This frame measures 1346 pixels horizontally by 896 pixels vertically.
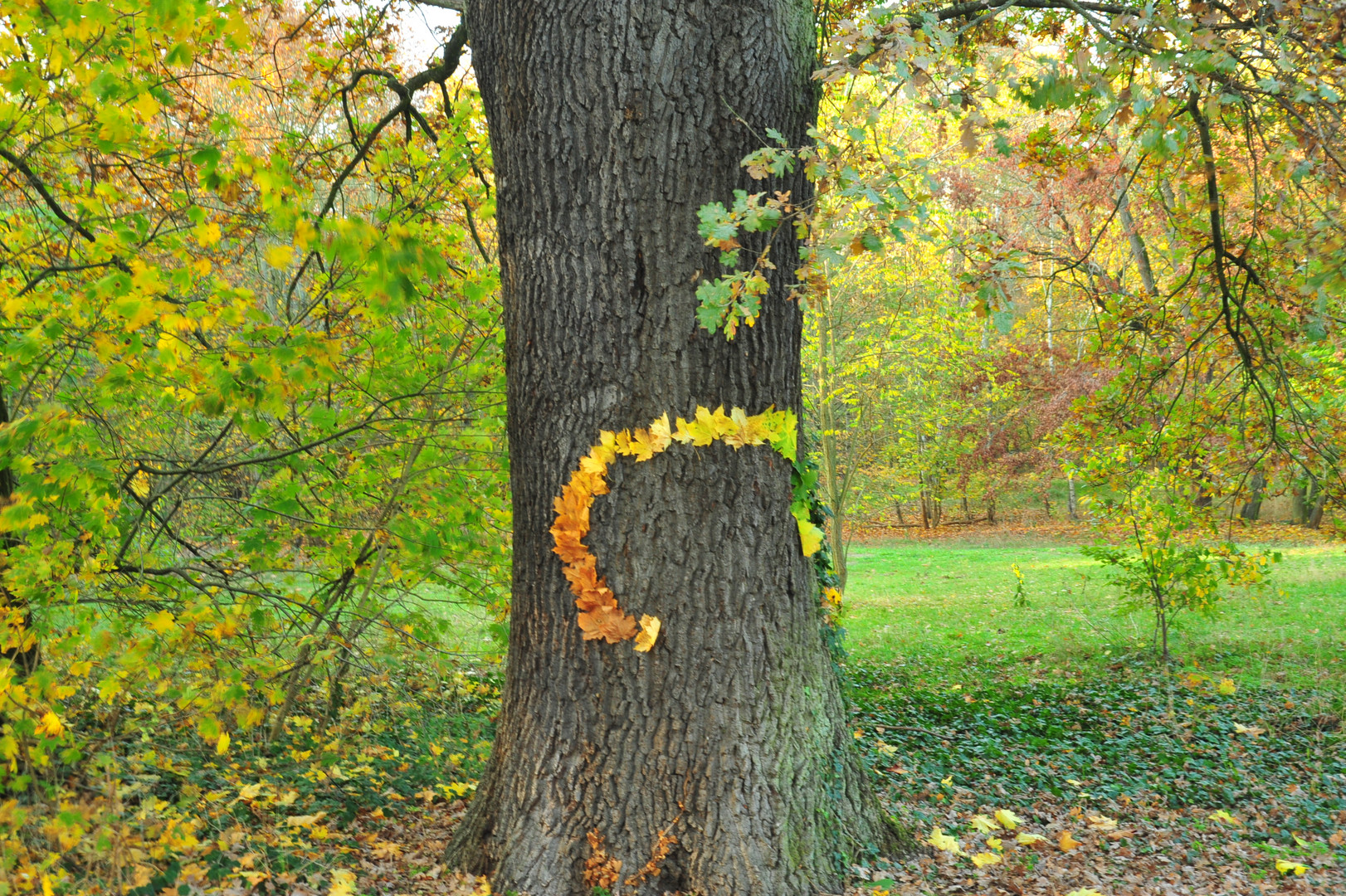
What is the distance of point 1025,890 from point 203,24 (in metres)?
4.47

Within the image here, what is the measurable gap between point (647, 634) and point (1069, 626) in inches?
359

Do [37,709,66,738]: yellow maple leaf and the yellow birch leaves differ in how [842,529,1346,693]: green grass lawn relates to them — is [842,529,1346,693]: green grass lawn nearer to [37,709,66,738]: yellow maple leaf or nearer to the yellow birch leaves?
the yellow birch leaves

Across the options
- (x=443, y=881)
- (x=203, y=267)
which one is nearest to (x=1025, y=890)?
(x=443, y=881)

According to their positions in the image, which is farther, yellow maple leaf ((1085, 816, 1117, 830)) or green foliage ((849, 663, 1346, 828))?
green foliage ((849, 663, 1346, 828))

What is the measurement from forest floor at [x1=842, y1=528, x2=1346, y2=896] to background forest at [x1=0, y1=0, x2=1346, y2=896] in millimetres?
36

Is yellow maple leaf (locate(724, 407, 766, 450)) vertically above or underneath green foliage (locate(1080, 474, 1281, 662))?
above

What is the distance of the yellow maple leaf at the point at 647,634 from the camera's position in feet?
9.00

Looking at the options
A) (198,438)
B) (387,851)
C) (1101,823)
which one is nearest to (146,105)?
(387,851)

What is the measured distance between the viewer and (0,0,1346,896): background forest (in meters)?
2.63

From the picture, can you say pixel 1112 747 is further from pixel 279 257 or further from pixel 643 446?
pixel 279 257

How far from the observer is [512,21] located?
112 inches

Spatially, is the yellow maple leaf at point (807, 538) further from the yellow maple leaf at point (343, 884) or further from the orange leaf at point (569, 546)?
the yellow maple leaf at point (343, 884)

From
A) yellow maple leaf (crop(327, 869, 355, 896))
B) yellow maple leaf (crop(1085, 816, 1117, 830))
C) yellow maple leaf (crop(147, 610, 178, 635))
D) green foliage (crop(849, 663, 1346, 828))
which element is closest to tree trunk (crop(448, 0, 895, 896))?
yellow maple leaf (crop(327, 869, 355, 896))

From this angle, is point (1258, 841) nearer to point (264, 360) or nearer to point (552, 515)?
point (552, 515)
